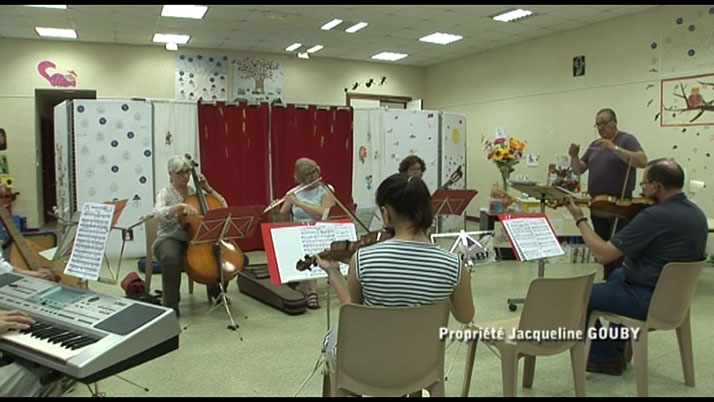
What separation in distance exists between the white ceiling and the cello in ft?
11.3

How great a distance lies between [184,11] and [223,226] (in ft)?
13.8

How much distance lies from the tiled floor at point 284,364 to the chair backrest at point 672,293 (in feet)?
1.39

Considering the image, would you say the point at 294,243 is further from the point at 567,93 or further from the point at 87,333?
the point at 567,93

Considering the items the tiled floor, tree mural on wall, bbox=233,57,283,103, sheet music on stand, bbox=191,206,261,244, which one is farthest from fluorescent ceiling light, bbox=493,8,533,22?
sheet music on stand, bbox=191,206,261,244

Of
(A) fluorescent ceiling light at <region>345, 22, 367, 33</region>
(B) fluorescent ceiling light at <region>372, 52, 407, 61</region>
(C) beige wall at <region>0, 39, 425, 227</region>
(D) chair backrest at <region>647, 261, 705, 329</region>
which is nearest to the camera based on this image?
(D) chair backrest at <region>647, 261, 705, 329</region>

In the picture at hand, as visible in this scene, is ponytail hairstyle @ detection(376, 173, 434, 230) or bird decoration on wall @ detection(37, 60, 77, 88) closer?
ponytail hairstyle @ detection(376, 173, 434, 230)

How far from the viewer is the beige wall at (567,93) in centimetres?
638

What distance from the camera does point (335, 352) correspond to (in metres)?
1.87

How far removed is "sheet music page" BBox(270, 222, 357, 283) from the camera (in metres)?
2.52

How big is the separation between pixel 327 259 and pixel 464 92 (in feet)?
27.2

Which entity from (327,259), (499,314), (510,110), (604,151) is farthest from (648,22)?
(327,259)

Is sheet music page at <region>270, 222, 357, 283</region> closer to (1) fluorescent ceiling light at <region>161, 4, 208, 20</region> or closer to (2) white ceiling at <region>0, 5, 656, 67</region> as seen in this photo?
(2) white ceiling at <region>0, 5, 656, 67</region>

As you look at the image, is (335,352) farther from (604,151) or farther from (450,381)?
(604,151)

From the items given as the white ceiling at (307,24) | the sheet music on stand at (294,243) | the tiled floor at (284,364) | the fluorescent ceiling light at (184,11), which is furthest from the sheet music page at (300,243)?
the fluorescent ceiling light at (184,11)
